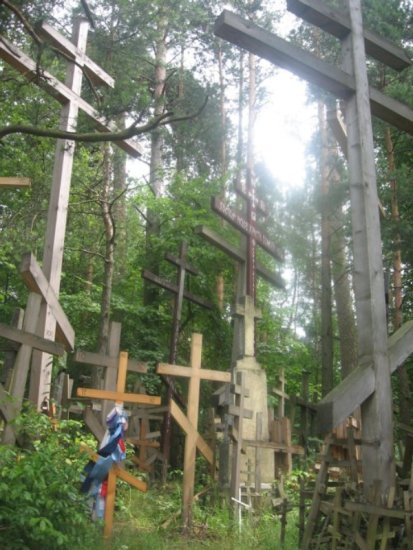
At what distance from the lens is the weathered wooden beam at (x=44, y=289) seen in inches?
243

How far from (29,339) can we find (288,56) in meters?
3.54

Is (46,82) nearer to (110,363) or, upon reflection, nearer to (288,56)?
(288,56)

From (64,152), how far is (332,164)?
31.8 ft

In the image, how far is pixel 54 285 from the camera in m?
6.93

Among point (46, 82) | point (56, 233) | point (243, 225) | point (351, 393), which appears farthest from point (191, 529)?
point (243, 225)

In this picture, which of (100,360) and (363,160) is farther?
(100,360)

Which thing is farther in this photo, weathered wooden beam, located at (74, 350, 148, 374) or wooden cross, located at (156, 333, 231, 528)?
weathered wooden beam, located at (74, 350, 148, 374)

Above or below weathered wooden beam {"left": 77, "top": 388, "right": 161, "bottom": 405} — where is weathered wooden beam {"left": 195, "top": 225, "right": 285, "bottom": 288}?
above

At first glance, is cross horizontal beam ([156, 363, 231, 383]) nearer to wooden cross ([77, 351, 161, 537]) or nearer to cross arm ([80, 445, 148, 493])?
wooden cross ([77, 351, 161, 537])

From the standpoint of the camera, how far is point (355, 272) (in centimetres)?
472

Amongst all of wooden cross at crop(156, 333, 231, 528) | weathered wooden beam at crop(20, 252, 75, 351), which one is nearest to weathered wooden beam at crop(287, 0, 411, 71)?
weathered wooden beam at crop(20, 252, 75, 351)

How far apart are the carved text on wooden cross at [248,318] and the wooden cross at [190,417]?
2442 millimetres

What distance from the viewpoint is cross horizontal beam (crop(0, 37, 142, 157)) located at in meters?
6.17

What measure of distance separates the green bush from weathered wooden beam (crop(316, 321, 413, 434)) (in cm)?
212
